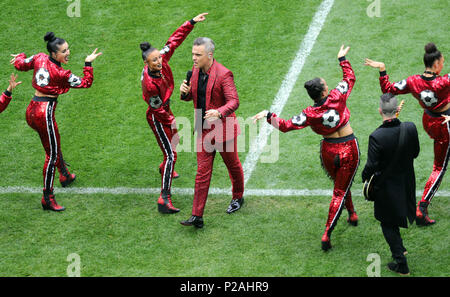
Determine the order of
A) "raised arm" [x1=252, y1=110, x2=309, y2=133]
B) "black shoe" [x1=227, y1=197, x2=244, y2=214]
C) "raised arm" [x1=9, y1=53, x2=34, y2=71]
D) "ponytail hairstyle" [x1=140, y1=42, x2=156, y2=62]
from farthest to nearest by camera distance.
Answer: "raised arm" [x1=9, y1=53, x2=34, y2=71] → "black shoe" [x1=227, y1=197, x2=244, y2=214] → "ponytail hairstyle" [x1=140, y1=42, x2=156, y2=62] → "raised arm" [x1=252, y1=110, x2=309, y2=133]

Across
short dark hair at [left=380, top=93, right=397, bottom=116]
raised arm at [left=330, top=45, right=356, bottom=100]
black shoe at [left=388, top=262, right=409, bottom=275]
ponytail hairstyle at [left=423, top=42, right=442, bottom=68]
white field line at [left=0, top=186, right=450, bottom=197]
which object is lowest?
white field line at [left=0, top=186, right=450, bottom=197]

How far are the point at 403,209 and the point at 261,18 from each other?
5.66m

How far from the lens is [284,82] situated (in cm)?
993

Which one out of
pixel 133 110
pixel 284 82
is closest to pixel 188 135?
pixel 133 110

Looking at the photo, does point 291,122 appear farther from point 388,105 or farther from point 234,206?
point 234,206

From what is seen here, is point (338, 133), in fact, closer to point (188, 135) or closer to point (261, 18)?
point (188, 135)

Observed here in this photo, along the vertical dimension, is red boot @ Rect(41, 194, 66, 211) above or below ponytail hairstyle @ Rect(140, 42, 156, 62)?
below

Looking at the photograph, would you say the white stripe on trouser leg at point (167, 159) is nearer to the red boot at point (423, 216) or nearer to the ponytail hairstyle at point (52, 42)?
the ponytail hairstyle at point (52, 42)

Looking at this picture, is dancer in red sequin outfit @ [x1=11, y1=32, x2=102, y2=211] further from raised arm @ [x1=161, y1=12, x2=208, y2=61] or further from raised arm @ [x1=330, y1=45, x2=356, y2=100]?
raised arm @ [x1=330, y1=45, x2=356, y2=100]

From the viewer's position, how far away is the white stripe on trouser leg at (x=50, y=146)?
25.3 feet

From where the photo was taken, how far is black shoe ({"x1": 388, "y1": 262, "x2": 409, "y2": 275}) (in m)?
6.34

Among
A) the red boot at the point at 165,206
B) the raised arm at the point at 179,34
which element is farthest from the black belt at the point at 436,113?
the red boot at the point at 165,206

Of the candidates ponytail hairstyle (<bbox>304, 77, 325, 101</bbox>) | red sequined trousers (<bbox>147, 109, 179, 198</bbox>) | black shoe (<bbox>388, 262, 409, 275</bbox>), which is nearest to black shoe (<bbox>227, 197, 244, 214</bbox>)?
red sequined trousers (<bbox>147, 109, 179, 198</bbox>)

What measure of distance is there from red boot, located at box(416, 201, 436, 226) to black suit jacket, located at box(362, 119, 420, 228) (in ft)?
2.70
